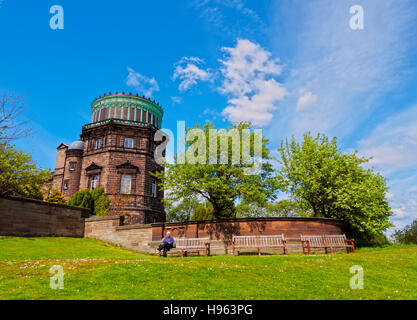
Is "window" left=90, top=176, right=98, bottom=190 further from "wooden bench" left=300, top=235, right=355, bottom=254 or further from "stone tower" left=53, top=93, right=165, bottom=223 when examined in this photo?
"wooden bench" left=300, top=235, right=355, bottom=254

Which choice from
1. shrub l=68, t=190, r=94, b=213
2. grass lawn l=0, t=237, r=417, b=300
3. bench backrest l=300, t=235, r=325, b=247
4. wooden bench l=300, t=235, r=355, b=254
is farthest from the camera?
shrub l=68, t=190, r=94, b=213

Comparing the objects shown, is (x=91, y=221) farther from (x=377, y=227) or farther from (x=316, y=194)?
(x=377, y=227)

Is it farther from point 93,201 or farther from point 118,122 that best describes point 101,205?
point 118,122

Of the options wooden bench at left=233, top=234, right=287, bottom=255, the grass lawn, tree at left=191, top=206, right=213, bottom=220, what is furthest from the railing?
the grass lawn

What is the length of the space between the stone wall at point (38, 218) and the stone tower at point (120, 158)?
41.6ft

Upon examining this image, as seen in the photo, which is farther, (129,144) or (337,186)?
(129,144)

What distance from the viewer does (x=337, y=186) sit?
25109 mm

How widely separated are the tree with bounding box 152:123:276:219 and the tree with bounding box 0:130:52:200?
41.3 ft

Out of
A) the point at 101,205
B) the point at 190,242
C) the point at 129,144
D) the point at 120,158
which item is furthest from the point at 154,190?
the point at 190,242

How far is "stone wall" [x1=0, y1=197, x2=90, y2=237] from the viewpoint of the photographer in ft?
61.3

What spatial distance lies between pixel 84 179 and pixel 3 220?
21054mm

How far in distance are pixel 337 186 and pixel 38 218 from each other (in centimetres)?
2327
